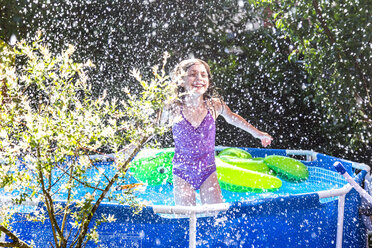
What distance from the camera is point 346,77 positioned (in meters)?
3.70

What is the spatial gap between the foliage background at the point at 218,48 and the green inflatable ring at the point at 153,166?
1847mm

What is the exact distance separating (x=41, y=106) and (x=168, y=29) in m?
4.66

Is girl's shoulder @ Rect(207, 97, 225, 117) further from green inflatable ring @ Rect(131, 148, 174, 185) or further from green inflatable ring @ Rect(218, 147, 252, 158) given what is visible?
green inflatable ring @ Rect(218, 147, 252, 158)

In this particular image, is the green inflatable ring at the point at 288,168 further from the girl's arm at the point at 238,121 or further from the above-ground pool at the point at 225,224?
the above-ground pool at the point at 225,224

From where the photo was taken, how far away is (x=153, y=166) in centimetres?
386

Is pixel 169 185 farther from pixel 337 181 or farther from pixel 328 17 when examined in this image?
pixel 328 17

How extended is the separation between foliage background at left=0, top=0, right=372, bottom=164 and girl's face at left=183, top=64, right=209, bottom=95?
1.97m

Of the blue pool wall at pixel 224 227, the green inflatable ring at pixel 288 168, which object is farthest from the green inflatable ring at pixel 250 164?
the blue pool wall at pixel 224 227

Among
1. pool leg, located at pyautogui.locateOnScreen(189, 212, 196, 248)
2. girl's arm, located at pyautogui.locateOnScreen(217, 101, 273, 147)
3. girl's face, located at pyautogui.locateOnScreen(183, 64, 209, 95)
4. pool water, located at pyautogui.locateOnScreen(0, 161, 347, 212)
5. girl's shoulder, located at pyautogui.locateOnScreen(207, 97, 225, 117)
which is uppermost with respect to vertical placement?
girl's face, located at pyautogui.locateOnScreen(183, 64, 209, 95)

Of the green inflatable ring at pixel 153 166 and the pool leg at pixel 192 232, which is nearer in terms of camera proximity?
the pool leg at pixel 192 232

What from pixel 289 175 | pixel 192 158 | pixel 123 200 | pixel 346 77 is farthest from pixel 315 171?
pixel 123 200

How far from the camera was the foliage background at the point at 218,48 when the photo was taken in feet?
18.1

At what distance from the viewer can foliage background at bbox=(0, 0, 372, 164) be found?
18.1ft

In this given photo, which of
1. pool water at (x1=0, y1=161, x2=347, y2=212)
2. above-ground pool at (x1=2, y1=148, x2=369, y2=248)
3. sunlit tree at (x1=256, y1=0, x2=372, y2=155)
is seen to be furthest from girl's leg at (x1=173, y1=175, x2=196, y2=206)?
sunlit tree at (x1=256, y1=0, x2=372, y2=155)
